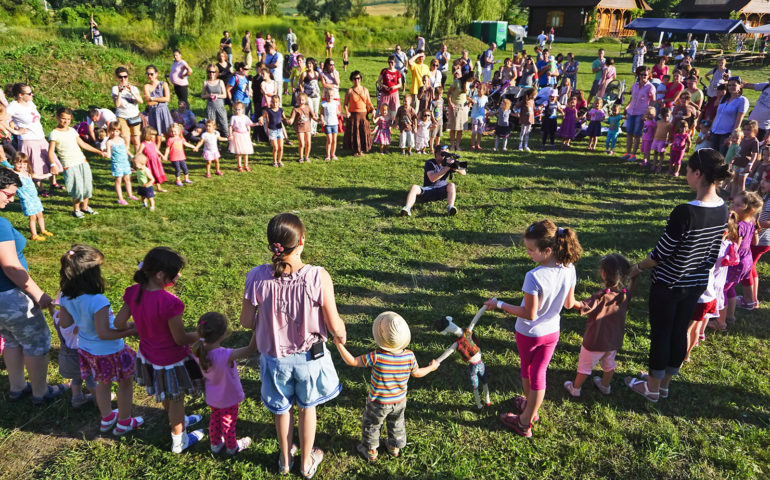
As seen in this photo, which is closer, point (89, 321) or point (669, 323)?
point (89, 321)

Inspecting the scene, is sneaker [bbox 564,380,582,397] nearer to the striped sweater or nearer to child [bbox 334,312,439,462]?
child [bbox 334,312,439,462]

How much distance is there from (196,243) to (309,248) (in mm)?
1717

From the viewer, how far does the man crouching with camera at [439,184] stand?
8.59m

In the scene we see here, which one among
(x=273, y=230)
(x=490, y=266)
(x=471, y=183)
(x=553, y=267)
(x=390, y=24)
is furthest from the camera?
(x=390, y=24)

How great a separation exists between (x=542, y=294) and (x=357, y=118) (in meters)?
9.36

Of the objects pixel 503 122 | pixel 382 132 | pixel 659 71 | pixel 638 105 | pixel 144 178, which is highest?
pixel 659 71

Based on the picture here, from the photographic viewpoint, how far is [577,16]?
152ft

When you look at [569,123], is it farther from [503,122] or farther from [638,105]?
[503,122]

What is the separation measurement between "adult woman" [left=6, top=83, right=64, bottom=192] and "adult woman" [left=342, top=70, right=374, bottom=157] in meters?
6.34

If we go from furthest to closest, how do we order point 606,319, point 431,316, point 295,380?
point 431,316, point 606,319, point 295,380

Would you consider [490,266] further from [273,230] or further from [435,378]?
[273,230]

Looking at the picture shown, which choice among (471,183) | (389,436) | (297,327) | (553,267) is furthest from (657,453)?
(471,183)

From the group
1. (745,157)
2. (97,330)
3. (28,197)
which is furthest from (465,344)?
(745,157)

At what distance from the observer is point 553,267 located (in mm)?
3574
